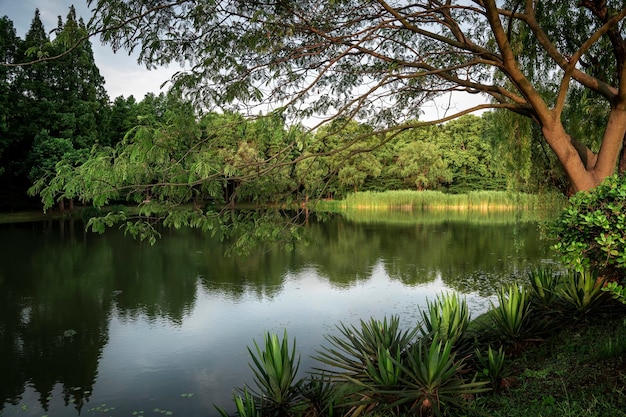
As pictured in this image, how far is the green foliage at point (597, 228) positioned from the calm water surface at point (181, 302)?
8.72ft

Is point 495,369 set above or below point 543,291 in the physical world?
below

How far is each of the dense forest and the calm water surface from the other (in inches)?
45.4

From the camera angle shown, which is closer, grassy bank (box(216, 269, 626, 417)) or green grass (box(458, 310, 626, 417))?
green grass (box(458, 310, 626, 417))

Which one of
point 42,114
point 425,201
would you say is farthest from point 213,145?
point 425,201

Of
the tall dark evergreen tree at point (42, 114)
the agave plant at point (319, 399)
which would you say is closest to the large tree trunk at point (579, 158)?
the agave plant at point (319, 399)

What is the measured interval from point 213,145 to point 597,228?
406 centimetres

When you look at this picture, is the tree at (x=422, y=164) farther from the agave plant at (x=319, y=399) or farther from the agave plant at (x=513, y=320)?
the agave plant at (x=319, y=399)

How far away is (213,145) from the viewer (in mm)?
5852

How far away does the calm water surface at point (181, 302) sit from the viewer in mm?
7027

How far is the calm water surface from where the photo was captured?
703 cm

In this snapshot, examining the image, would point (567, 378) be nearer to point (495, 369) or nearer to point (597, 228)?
point (495, 369)

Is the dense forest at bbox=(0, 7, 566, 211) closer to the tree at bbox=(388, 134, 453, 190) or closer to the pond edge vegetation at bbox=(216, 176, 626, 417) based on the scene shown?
the tree at bbox=(388, 134, 453, 190)

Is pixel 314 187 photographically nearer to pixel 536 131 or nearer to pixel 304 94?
pixel 304 94

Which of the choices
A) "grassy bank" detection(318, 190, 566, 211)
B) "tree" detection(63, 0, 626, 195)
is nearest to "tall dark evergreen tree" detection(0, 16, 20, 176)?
"grassy bank" detection(318, 190, 566, 211)
